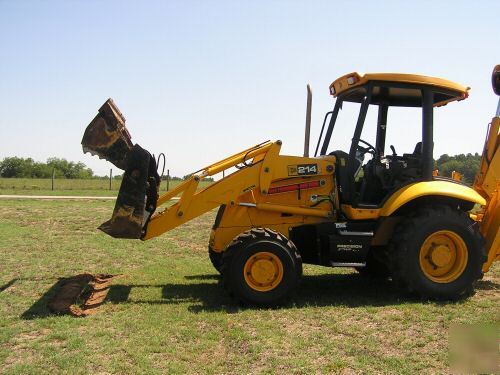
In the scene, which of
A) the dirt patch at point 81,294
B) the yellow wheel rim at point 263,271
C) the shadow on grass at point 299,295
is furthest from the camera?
the shadow on grass at point 299,295

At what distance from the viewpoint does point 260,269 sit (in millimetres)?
6332

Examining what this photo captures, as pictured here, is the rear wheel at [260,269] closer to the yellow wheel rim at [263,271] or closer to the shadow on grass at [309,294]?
the yellow wheel rim at [263,271]

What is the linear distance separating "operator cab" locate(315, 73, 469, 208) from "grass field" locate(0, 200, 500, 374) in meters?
1.46

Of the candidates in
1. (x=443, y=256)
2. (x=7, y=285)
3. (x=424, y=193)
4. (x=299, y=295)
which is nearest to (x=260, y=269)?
(x=299, y=295)

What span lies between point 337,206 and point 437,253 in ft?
4.71

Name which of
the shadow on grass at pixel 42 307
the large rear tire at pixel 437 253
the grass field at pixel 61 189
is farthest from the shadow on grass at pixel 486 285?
the grass field at pixel 61 189

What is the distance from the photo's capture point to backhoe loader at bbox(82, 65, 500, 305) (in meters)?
6.60

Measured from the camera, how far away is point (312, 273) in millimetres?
8602

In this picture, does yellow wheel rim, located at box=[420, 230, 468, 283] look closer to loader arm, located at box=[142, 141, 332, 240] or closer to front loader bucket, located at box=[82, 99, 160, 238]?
loader arm, located at box=[142, 141, 332, 240]

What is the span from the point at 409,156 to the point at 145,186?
371 cm

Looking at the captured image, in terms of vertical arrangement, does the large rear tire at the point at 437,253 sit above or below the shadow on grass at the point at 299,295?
above

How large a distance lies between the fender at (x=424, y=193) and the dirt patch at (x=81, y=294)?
3929 mm

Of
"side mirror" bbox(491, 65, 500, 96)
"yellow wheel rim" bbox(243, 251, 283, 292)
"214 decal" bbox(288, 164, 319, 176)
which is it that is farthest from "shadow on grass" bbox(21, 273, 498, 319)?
"side mirror" bbox(491, 65, 500, 96)

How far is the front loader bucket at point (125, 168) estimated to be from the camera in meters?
6.65
